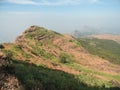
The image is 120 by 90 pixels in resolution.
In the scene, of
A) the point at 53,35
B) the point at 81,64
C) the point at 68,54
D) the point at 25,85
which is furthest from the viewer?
the point at 53,35

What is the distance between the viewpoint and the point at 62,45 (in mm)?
91750

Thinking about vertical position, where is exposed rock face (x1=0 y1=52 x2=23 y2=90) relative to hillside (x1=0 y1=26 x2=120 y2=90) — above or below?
above

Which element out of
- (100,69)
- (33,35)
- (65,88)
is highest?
(65,88)

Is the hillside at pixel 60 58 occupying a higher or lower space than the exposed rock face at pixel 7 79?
lower

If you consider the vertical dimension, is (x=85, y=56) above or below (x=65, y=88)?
below

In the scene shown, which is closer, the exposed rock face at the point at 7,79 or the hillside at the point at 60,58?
the exposed rock face at the point at 7,79

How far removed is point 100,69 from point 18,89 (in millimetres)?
→ 59321

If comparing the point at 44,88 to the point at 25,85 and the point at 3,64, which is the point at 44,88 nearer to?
the point at 25,85

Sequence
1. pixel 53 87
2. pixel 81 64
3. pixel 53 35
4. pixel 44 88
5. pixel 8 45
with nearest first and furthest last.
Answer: pixel 44 88 → pixel 53 87 → pixel 8 45 → pixel 81 64 → pixel 53 35

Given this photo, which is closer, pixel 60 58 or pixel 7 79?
pixel 7 79

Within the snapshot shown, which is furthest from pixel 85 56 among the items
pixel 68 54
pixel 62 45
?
pixel 62 45

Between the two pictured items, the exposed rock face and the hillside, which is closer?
the exposed rock face

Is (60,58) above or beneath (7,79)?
beneath

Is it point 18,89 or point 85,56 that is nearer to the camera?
point 18,89
